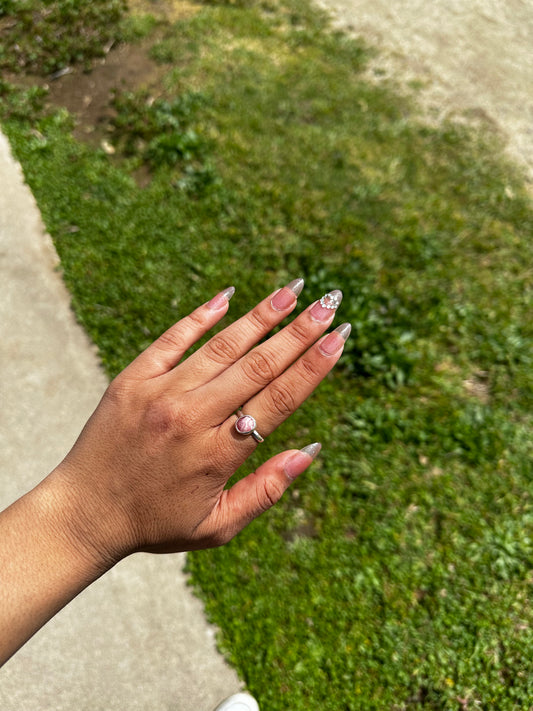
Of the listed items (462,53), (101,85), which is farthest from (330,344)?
(462,53)

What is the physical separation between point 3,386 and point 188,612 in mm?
2107

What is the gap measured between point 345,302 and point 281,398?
99.4 inches

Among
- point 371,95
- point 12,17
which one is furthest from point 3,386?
point 371,95

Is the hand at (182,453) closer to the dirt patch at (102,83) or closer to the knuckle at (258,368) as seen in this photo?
the knuckle at (258,368)

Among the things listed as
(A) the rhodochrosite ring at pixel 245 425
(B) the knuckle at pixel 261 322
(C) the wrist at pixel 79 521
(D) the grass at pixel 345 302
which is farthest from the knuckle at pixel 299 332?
(D) the grass at pixel 345 302

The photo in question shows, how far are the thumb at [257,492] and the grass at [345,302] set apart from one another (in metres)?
1.61

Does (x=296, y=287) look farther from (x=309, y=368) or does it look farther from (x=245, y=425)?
(x=245, y=425)

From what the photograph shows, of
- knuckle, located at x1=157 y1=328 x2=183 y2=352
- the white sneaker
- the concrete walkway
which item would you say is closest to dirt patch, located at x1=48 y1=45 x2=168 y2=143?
the concrete walkway

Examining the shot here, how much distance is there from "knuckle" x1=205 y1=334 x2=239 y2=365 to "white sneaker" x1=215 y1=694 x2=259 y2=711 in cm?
218

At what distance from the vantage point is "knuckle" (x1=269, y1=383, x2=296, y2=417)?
2.12 metres

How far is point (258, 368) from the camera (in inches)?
83.4

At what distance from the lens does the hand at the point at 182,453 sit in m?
2.02

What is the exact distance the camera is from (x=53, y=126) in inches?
204

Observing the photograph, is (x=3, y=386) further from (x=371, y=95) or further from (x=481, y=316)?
(x=371, y=95)
